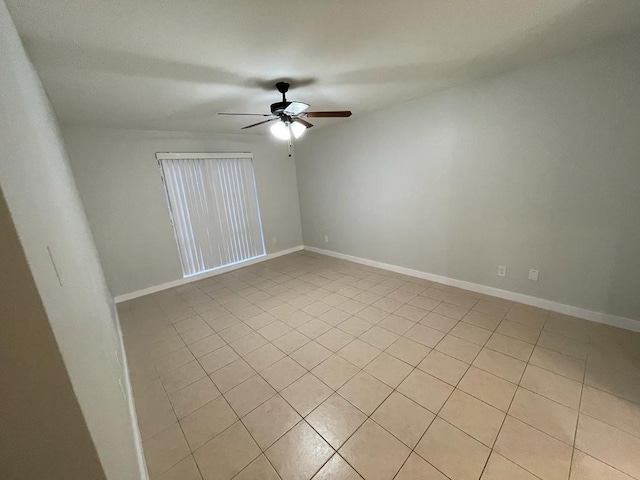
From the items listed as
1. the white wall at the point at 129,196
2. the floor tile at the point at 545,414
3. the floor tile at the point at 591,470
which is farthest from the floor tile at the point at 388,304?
the white wall at the point at 129,196

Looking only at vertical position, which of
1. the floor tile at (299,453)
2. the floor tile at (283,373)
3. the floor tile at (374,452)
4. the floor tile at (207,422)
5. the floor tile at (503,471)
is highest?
the floor tile at (283,373)

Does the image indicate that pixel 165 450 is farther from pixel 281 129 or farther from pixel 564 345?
pixel 564 345

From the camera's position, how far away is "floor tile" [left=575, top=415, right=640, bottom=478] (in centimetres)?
126

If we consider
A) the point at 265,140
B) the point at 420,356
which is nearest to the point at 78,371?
the point at 420,356

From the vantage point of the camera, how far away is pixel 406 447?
141cm

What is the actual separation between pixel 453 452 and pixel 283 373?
1.21m

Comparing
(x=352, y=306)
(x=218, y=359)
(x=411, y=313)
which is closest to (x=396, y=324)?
(x=411, y=313)

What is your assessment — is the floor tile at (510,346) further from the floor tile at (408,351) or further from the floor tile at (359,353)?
the floor tile at (359,353)

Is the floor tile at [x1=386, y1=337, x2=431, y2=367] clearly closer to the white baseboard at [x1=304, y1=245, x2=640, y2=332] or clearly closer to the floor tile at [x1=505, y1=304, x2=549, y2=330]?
the floor tile at [x1=505, y1=304, x2=549, y2=330]

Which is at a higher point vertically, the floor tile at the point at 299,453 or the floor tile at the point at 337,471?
the floor tile at the point at 299,453

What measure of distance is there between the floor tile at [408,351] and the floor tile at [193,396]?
1.45 meters

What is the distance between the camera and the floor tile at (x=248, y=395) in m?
1.75

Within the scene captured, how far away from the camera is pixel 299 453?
1.42 m

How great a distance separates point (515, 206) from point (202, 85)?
127 inches
